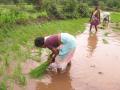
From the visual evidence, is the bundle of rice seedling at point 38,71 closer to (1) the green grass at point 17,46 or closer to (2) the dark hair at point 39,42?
(1) the green grass at point 17,46

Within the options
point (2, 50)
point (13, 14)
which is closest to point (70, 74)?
point (2, 50)

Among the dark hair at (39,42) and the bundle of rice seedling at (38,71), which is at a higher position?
the dark hair at (39,42)

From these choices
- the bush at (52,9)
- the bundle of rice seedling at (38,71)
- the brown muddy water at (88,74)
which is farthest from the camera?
the bush at (52,9)

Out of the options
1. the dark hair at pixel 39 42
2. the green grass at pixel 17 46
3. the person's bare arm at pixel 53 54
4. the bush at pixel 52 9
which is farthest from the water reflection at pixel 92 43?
the bush at pixel 52 9

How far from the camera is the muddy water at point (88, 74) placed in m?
7.12

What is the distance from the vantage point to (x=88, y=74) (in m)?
8.03

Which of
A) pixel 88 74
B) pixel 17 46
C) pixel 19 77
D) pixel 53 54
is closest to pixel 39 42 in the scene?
pixel 53 54

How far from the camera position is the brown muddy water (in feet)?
23.3

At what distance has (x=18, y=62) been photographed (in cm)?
834

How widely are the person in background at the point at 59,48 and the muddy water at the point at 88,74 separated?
0.30m

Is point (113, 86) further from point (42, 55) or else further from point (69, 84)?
point (42, 55)

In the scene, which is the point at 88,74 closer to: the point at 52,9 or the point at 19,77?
the point at 19,77

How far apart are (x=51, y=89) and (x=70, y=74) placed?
3.89 ft

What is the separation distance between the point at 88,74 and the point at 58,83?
108 centimetres
